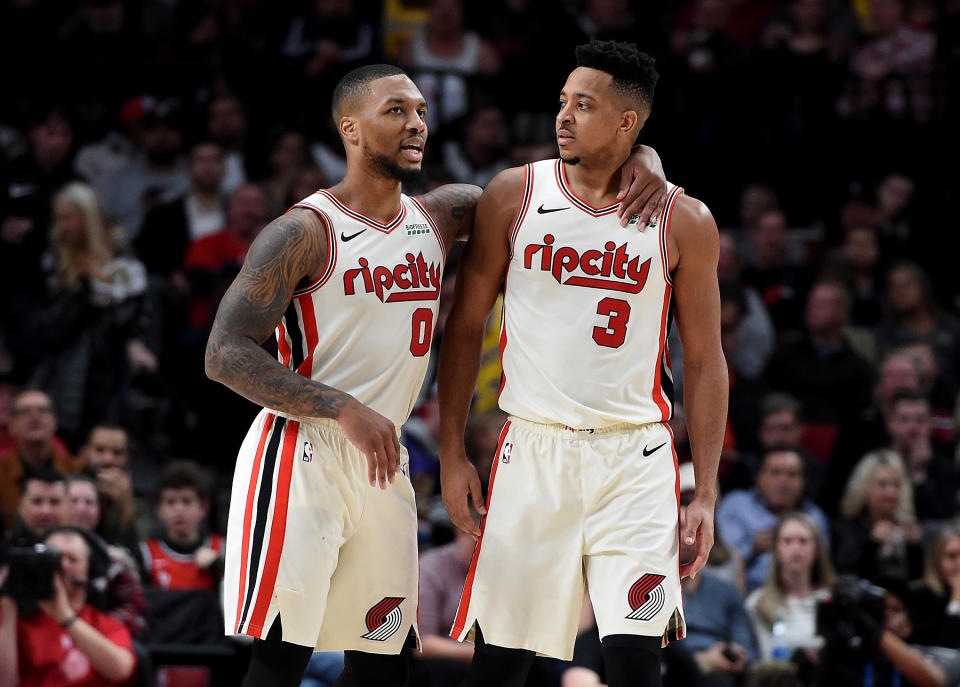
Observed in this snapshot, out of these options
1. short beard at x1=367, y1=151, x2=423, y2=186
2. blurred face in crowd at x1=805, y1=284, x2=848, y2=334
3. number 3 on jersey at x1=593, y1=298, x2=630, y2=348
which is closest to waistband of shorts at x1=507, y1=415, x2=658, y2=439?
number 3 on jersey at x1=593, y1=298, x2=630, y2=348

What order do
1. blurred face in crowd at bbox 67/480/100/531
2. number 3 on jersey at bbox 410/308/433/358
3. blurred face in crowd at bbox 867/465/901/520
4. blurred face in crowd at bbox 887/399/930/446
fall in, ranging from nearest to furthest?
1. number 3 on jersey at bbox 410/308/433/358
2. blurred face in crowd at bbox 67/480/100/531
3. blurred face in crowd at bbox 867/465/901/520
4. blurred face in crowd at bbox 887/399/930/446

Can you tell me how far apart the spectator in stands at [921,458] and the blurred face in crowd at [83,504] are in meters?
5.23

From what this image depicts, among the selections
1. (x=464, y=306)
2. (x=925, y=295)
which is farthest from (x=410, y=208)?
(x=925, y=295)

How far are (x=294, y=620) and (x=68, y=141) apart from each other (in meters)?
6.71

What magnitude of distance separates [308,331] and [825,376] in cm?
628

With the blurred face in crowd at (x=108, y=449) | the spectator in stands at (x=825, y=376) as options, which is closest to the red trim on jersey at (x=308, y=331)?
the blurred face in crowd at (x=108, y=449)

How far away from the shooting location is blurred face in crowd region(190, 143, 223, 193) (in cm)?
1069

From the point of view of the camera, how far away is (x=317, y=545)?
4.94 meters

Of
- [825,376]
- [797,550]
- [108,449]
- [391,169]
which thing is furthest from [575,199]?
[825,376]

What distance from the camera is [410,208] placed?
5324 millimetres

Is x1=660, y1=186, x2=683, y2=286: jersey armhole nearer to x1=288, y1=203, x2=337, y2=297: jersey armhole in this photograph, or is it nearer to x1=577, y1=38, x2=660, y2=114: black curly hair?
x1=577, y1=38, x2=660, y2=114: black curly hair

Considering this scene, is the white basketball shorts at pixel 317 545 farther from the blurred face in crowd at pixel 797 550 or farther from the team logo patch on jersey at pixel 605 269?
the blurred face in crowd at pixel 797 550

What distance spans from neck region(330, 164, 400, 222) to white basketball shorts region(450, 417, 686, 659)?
0.99 m

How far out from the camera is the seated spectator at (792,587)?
27.0 feet
